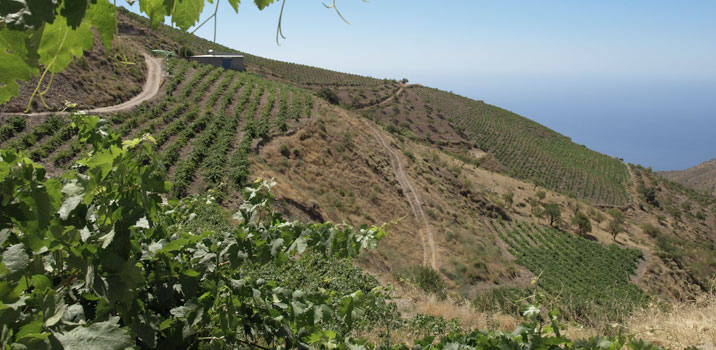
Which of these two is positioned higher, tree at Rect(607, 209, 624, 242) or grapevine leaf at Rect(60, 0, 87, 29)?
grapevine leaf at Rect(60, 0, 87, 29)

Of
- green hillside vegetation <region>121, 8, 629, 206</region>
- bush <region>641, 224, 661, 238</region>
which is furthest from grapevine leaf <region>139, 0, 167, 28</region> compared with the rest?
green hillside vegetation <region>121, 8, 629, 206</region>

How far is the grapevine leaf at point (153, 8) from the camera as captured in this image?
996mm

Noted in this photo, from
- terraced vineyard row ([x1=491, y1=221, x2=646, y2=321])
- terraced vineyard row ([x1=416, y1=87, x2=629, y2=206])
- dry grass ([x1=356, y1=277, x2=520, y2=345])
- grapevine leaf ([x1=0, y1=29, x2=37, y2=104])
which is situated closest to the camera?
grapevine leaf ([x1=0, y1=29, x2=37, y2=104])

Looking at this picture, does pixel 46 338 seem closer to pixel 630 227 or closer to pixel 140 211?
pixel 140 211

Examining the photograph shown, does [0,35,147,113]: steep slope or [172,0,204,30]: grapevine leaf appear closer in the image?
[172,0,204,30]: grapevine leaf

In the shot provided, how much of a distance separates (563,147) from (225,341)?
302ft

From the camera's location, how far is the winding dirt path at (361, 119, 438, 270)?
23.0m

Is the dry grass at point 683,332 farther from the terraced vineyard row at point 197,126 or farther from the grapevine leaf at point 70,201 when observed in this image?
the terraced vineyard row at point 197,126

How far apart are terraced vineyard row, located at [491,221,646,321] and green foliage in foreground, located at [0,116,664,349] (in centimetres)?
2605

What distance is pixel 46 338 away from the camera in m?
0.95

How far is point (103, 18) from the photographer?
835 mm

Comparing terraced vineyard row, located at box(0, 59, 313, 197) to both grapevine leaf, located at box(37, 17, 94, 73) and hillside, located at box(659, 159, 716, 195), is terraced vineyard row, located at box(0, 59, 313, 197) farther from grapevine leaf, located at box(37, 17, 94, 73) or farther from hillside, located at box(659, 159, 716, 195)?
hillside, located at box(659, 159, 716, 195)

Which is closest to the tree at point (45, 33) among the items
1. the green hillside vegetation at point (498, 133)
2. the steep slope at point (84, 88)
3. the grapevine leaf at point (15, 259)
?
the grapevine leaf at point (15, 259)

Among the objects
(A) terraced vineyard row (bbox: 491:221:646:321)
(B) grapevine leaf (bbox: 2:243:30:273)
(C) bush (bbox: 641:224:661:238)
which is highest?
(B) grapevine leaf (bbox: 2:243:30:273)
